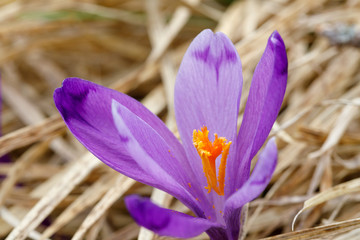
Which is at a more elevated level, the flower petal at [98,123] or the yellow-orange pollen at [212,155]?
the flower petal at [98,123]

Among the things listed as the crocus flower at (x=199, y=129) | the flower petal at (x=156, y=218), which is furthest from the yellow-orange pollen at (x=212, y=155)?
the flower petal at (x=156, y=218)

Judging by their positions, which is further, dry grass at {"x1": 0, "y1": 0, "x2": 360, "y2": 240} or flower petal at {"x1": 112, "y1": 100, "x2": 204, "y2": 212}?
dry grass at {"x1": 0, "y1": 0, "x2": 360, "y2": 240}

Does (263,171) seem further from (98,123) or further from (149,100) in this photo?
Result: (149,100)

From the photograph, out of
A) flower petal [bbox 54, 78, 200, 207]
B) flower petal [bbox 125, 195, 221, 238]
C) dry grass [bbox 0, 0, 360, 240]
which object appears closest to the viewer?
flower petal [bbox 125, 195, 221, 238]

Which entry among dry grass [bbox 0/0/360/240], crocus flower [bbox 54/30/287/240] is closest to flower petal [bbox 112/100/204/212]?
crocus flower [bbox 54/30/287/240]

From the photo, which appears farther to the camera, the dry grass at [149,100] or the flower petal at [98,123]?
the dry grass at [149,100]

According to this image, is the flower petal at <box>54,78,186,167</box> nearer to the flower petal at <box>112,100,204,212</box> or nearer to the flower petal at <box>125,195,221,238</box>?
the flower petal at <box>112,100,204,212</box>

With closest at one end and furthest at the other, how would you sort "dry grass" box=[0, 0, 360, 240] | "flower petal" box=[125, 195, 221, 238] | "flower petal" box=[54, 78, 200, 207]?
1. "flower petal" box=[125, 195, 221, 238]
2. "flower petal" box=[54, 78, 200, 207]
3. "dry grass" box=[0, 0, 360, 240]

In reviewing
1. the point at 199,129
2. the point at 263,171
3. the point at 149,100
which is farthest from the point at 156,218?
the point at 149,100

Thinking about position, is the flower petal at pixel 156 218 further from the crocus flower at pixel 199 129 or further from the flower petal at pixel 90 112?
the flower petal at pixel 90 112
